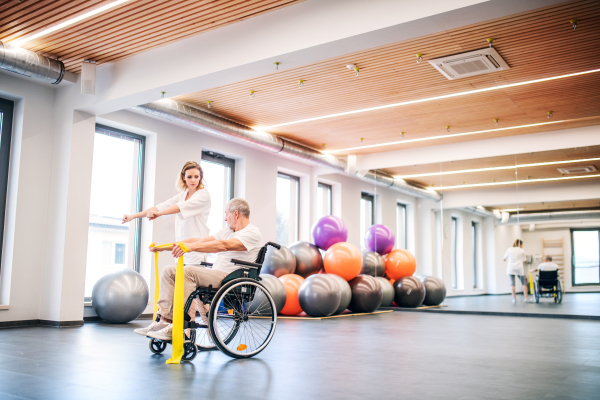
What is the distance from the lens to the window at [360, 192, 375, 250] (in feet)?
36.8

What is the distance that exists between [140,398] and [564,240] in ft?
23.9

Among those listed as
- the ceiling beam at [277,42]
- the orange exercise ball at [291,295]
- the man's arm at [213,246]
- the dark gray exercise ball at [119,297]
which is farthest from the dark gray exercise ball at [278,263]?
the man's arm at [213,246]

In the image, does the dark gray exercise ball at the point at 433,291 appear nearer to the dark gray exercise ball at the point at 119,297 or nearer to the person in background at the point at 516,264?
the person in background at the point at 516,264

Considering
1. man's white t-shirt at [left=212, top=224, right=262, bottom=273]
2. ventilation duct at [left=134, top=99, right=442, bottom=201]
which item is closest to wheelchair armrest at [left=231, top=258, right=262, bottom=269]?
man's white t-shirt at [left=212, top=224, right=262, bottom=273]

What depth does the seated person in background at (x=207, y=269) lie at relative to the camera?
3.21 meters

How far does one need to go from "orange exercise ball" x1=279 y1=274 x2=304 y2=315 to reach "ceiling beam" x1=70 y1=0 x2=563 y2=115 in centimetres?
311

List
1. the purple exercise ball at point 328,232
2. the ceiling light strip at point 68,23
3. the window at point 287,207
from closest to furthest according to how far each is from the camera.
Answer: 1. the ceiling light strip at point 68,23
2. the purple exercise ball at point 328,232
3. the window at point 287,207

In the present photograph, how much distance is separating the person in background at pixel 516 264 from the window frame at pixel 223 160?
4.74 meters

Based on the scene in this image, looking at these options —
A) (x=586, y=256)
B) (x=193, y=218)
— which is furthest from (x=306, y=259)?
(x=193, y=218)

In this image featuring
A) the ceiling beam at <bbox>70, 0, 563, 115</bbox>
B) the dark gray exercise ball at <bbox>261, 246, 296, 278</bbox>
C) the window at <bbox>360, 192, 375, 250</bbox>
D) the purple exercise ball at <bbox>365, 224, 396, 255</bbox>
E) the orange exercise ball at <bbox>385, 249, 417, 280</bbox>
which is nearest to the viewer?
the ceiling beam at <bbox>70, 0, 563, 115</bbox>

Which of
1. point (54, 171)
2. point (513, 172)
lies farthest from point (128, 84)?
point (513, 172)

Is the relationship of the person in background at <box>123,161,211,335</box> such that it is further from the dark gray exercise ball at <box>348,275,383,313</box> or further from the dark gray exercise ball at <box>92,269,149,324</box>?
the dark gray exercise ball at <box>348,275,383,313</box>

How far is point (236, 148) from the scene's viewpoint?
8.51 m

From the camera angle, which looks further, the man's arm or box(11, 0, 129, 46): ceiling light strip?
box(11, 0, 129, 46): ceiling light strip
